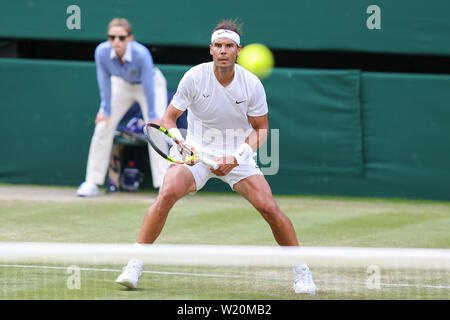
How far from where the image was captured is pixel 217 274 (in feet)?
18.1

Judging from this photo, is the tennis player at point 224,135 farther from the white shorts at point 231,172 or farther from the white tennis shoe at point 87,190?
the white tennis shoe at point 87,190

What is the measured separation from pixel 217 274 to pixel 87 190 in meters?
3.97

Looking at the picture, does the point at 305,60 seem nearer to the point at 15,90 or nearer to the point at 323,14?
the point at 323,14

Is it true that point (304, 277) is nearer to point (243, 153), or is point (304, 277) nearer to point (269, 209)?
point (269, 209)

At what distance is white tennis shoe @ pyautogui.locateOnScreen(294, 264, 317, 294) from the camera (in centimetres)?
487

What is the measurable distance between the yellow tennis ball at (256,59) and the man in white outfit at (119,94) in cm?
109

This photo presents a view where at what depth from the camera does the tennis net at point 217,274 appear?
3354 mm

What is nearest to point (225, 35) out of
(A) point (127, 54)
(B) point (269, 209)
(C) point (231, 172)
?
(C) point (231, 172)

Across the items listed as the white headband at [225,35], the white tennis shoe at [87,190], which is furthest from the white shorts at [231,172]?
the white tennis shoe at [87,190]

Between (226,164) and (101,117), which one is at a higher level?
(226,164)

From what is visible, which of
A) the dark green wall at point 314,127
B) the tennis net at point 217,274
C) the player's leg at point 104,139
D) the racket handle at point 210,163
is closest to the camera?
the tennis net at point 217,274

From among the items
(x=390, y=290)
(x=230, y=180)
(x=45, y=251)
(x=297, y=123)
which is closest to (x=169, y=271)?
(x=230, y=180)

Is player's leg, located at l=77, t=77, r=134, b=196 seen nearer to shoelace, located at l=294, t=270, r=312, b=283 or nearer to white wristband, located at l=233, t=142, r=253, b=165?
white wristband, located at l=233, t=142, r=253, b=165

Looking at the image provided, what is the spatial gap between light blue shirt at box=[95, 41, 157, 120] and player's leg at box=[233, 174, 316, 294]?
13.1 feet
